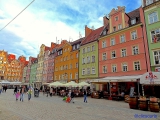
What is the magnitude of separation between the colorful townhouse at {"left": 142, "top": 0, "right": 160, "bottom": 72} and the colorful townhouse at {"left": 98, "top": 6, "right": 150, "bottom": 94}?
0.82 m

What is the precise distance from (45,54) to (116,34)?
1438 inches

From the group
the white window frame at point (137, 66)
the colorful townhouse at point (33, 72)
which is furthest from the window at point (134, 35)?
the colorful townhouse at point (33, 72)

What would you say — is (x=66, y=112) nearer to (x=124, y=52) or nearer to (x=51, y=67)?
(x=124, y=52)

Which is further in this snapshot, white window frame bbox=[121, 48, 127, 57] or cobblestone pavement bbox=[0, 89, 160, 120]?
white window frame bbox=[121, 48, 127, 57]

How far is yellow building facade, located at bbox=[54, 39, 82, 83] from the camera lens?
38.2m

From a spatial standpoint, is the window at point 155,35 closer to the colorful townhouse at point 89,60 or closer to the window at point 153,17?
the window at point 153,17

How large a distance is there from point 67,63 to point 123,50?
791 inches

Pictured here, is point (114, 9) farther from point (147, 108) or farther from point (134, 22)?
point (147, 108)

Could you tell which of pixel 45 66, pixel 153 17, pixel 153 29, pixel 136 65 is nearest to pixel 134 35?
pixel 153 29

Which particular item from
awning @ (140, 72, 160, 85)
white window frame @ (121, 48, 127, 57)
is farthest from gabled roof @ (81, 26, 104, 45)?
awning @ (140, 72, 160, 85)

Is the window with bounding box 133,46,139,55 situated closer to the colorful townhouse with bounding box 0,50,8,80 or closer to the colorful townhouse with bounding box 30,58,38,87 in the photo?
the colorful townhouse with bounding box 30,58,38,87

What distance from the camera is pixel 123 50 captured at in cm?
2583

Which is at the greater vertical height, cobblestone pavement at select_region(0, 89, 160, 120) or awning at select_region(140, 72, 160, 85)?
awning at select_region(140, 72, 160, 85)

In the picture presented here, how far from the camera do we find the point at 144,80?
14195mm
